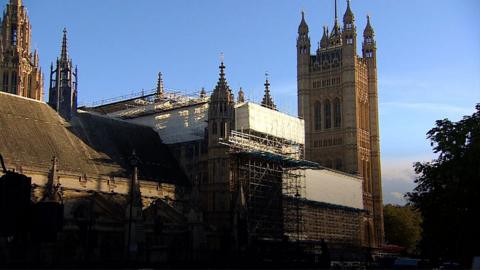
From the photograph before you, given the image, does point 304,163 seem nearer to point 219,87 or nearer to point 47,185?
point 219,87

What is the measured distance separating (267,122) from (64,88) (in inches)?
840

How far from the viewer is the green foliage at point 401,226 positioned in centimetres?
10769

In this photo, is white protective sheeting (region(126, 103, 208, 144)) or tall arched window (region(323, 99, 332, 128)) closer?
white protective sheeting (region(126, 103, 208, 144))

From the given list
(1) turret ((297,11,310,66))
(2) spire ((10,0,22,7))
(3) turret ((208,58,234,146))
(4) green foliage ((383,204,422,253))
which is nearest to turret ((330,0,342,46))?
(1) turret ((297,11,310,66))

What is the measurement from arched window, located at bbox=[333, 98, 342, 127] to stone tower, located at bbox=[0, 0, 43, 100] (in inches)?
1911

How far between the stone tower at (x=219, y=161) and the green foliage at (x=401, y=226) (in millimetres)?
63435

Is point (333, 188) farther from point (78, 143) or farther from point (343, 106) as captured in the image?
point (78, 143)

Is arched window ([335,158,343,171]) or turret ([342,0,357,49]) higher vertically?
turret ([342,0,357,49])

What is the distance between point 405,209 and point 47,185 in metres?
86.2

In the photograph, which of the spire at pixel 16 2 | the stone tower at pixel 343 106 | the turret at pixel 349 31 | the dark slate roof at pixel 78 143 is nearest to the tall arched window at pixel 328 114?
the stone tower at pixel 343 106

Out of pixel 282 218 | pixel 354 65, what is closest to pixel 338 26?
pixel 354 65

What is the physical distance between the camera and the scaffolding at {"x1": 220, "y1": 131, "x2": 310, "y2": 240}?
5262 cm

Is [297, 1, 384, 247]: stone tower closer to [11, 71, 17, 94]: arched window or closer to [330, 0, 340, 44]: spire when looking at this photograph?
[330, 0, 340, 44]: spire

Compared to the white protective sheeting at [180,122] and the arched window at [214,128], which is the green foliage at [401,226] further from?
the arched window at [214,128]
